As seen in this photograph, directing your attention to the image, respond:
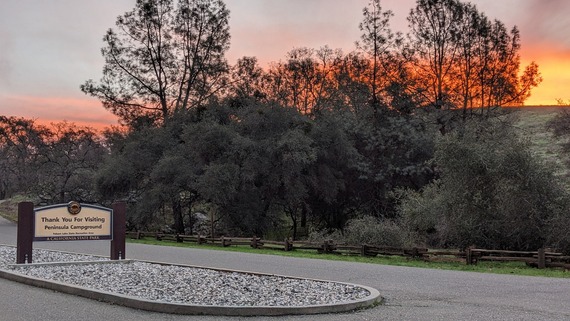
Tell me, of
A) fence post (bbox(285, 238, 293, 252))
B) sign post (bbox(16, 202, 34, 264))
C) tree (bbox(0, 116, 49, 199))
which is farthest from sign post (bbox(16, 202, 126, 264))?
tree (bbox(0, 116, 49, 199))

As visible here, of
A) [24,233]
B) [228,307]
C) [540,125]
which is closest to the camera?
[228,307]

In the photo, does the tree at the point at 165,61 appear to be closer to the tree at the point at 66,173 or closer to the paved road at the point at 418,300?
the tree at the point at 66,173

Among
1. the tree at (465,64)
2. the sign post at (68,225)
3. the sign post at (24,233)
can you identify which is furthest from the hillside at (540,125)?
the sign post at (24,233)

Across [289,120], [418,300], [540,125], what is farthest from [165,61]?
[540,125]

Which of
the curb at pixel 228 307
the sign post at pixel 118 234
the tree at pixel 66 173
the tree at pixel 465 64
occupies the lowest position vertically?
the curb at pixel 228 307

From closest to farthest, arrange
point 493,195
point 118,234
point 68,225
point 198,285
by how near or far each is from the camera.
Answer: point 198,285, point 68,225, point 118,234, point 493,195

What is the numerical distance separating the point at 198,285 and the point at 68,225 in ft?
22.4

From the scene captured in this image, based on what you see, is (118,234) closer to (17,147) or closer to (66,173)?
(66,173)

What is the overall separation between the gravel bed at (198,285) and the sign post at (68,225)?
3.30 feet

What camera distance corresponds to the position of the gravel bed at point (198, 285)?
9220 millimetres

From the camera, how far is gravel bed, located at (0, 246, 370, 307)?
9.22m

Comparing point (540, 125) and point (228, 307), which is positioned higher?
point (540, 125)

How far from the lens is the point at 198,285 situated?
35.7ft

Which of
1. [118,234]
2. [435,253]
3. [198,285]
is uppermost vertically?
[118,234]
